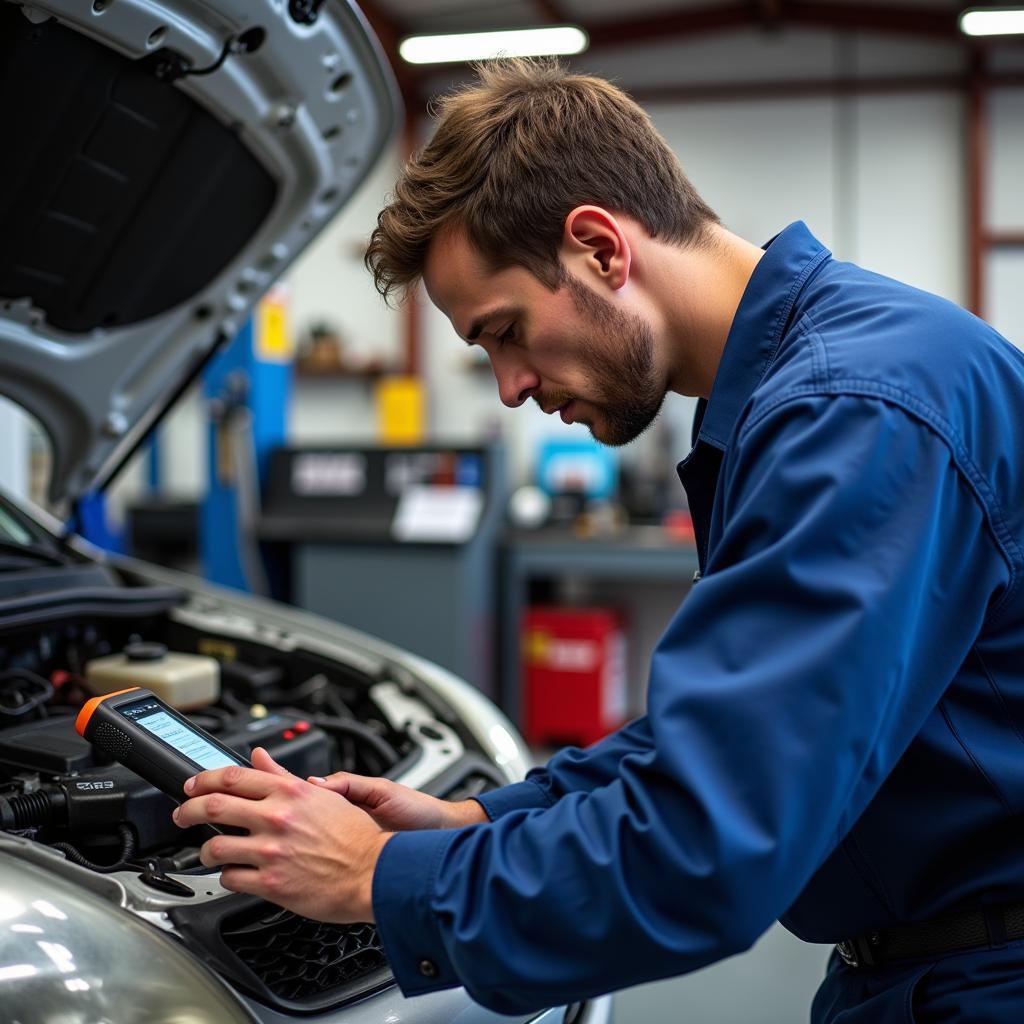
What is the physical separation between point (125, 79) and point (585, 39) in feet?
17.3

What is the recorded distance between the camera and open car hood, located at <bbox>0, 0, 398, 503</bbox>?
1.30m

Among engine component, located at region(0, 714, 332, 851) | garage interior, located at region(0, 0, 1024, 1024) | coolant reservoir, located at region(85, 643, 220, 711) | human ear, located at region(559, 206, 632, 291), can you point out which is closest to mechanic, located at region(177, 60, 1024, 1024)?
human ear, located at region(559, 206, 632, 291)

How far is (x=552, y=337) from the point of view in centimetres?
100

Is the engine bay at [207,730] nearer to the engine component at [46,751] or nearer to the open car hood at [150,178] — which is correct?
the engine component at [46,751]

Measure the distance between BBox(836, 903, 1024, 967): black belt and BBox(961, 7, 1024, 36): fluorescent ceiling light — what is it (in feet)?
19.0

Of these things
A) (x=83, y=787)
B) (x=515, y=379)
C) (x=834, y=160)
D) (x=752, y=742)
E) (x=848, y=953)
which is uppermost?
(x=834, y=160)

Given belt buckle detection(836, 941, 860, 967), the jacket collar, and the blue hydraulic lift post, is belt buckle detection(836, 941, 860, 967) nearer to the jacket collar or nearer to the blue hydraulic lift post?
the jacket collar

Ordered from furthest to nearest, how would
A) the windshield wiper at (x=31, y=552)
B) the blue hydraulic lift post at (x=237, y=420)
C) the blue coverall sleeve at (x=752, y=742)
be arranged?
the blue hydraulic lift post at (x=237, y=420) < the windshield wiper at (x=31, y=552) < the blue coverall sleeve at (x=752, y=742)

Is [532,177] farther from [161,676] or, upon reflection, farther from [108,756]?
[161,676]

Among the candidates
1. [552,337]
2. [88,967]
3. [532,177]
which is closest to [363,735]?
[88,967]

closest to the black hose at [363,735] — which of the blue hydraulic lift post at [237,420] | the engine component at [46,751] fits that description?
the engine component at [46,751]

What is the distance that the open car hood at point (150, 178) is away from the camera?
1.30 metres

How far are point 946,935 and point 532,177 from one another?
77 cm

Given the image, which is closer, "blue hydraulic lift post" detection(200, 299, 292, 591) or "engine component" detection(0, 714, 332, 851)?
"engine component" detection(0, 714, 332, 851)
